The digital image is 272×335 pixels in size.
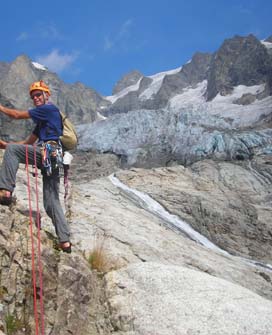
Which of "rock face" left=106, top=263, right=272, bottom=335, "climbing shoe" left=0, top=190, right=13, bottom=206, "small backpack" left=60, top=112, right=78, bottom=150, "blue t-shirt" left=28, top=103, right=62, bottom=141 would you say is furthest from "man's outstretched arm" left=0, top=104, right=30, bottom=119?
"rock face" left=106, top=263, right=272, bottom=335

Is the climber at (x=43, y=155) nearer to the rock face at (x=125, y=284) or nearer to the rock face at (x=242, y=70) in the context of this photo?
the rock face at (x=125, y=284)

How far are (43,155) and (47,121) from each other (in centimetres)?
71

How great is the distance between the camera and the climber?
833 centimetres

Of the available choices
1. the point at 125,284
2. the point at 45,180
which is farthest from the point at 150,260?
the point at 45,180

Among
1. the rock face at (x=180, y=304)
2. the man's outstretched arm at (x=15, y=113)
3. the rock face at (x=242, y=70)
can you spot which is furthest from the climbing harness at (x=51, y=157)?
the rock face at (x=242, y=70)

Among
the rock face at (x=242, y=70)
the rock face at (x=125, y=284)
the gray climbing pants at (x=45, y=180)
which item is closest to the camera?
the rock face at (x=125, y=284)

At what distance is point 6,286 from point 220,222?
19388 millimetres

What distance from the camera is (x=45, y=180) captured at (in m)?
8.66

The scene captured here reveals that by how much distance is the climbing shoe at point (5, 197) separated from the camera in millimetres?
8355

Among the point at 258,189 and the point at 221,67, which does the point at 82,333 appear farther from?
the point at 221,67

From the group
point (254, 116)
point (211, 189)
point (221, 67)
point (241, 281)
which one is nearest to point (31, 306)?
point (241, 281)

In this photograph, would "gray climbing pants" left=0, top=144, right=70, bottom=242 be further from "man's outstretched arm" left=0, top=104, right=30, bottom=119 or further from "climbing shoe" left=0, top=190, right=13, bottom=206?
"man's outstretched arm" left=0, top=104, right=30, bottom=119

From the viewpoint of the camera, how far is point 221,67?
199625 millimetres

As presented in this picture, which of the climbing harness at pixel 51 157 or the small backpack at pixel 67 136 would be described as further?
the small backpack at pixel 67 136
